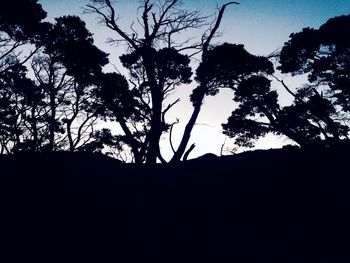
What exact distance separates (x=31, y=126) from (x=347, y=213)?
1846 cm

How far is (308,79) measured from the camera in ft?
51.0

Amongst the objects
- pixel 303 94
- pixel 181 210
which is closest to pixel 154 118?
pixel 181 210

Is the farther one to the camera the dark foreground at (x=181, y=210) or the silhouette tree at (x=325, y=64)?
the silhouette tree at (x=325, y=64)

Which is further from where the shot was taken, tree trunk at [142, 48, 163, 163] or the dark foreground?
tree trunk at [142, 48, 163, 163]

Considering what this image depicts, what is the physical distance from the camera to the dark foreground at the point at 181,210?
6.07 meters

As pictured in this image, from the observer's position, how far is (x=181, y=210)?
23.7 feet

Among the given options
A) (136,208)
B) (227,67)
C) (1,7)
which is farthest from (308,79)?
(1,7)

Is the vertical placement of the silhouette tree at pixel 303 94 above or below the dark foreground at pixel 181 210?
above

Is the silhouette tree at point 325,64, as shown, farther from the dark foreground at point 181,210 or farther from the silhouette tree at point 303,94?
the dark foreground at point 181,210

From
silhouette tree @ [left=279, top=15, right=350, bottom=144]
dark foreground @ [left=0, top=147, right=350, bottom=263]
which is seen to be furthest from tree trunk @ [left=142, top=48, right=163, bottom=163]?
silhouette tree @ [left=279, top=15, right=350, bottom=144]

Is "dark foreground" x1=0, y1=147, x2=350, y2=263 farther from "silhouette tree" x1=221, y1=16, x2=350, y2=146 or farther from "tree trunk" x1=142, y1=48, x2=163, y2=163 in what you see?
"silhouette tree" x1=221, y1=16, x2=350, y2=146

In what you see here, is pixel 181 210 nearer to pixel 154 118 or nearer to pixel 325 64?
pixel 154 118

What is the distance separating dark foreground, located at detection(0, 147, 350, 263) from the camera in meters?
6.07

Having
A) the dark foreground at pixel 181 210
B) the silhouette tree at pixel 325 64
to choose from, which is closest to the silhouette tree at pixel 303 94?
the silhouette tree at pixel 325 64
